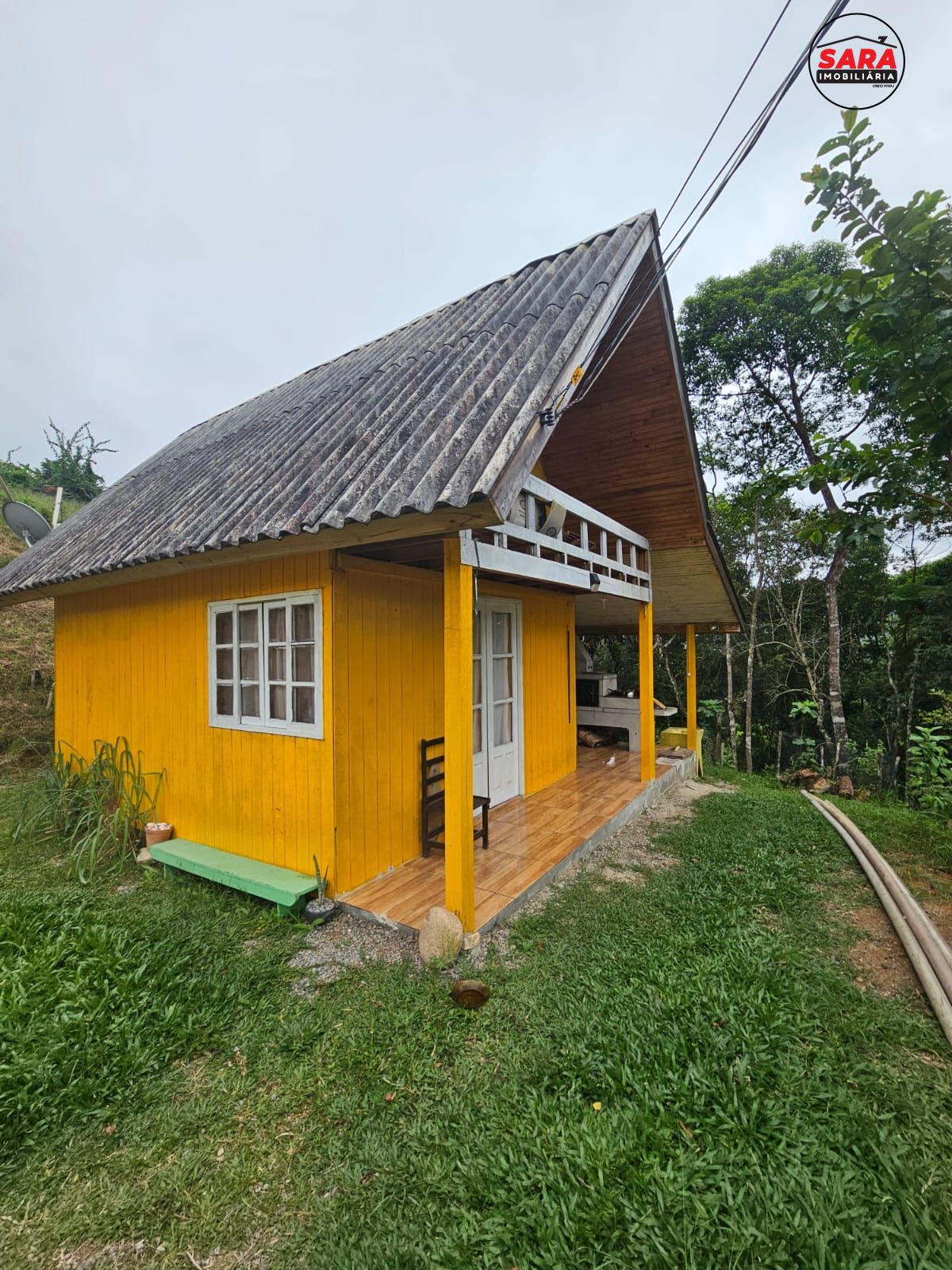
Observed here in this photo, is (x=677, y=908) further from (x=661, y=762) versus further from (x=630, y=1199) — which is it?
(x=661, y=762)

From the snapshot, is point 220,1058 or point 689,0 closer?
point 220,1058

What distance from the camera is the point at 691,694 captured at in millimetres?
8719

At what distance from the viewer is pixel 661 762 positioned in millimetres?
7520

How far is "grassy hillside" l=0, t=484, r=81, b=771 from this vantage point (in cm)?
768

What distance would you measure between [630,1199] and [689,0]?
238 inches

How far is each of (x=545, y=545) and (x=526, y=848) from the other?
254cm

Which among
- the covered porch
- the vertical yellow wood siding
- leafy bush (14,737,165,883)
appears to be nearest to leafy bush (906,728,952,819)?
the covered porch

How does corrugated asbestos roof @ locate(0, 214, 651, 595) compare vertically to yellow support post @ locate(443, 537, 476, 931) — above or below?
above

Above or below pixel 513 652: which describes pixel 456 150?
above

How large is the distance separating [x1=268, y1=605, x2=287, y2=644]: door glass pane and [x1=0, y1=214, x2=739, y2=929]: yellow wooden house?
0.08 feet

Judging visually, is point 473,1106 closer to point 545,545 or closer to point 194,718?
point 545,545

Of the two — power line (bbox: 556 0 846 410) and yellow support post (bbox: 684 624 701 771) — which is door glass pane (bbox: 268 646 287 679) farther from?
yellow support post (bbox: 684 624 701 771)

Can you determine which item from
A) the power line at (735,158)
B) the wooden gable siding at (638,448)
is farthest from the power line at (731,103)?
the wooden gable siding at (638,448)

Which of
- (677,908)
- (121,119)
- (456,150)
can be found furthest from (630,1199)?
(121,119)
